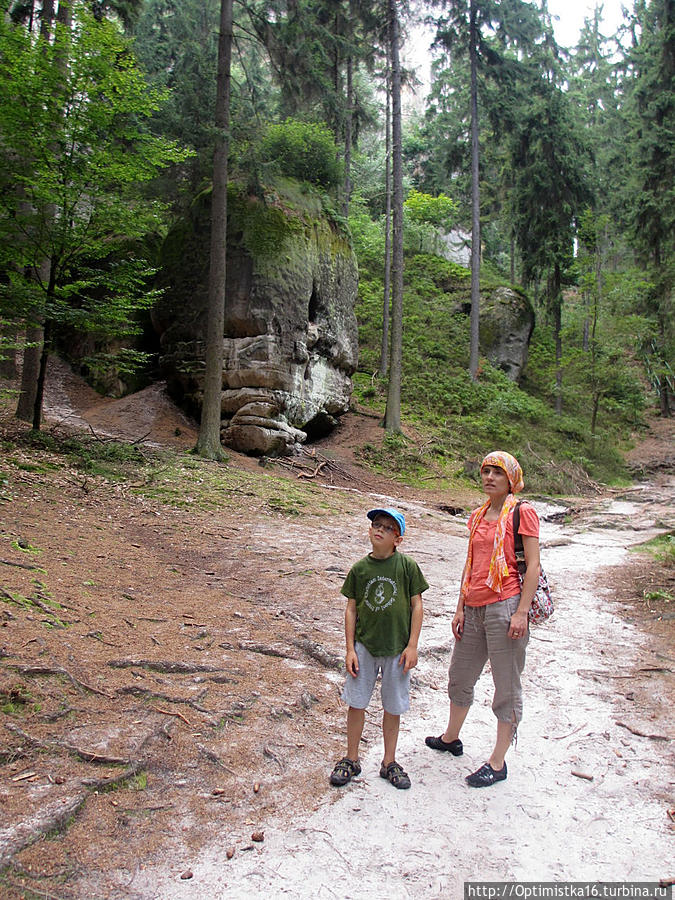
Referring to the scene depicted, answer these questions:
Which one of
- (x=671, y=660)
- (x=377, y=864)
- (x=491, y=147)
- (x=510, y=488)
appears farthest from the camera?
(x=491, y=147)

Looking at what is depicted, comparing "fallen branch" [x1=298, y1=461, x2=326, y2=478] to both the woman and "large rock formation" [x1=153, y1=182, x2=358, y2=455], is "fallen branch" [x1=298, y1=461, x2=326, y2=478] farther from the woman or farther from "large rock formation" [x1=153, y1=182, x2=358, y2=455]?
the woman

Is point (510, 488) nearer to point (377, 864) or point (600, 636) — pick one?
point (377, 864)

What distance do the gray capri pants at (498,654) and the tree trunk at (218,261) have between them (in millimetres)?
9906

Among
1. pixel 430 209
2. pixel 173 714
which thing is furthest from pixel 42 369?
pixel 430 209

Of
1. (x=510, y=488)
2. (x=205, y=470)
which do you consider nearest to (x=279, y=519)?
(x=205, y=470)

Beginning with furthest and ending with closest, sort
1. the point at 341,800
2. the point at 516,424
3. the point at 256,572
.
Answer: the point at 516,424 < the point at 256,572 < the point at 341,800

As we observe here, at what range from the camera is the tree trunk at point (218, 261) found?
41.3 feet

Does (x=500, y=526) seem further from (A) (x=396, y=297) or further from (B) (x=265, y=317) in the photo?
(A) (x=396, y=297)

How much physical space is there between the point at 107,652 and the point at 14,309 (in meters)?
6.97

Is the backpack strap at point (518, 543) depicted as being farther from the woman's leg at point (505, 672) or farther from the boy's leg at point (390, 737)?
the boy's leg at point (390, 737)

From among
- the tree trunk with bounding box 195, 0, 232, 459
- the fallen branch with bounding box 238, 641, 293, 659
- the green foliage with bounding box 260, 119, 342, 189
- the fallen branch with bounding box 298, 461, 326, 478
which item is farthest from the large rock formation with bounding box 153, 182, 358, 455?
A: the fallen branch with bounding box 238, 641, 293, 659

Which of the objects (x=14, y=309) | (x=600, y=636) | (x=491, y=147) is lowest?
(x=600, y=636)

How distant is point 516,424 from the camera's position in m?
21.2

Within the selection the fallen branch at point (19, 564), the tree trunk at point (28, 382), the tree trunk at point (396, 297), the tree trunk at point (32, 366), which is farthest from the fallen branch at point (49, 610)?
the tree trunk at point (396, 297)
